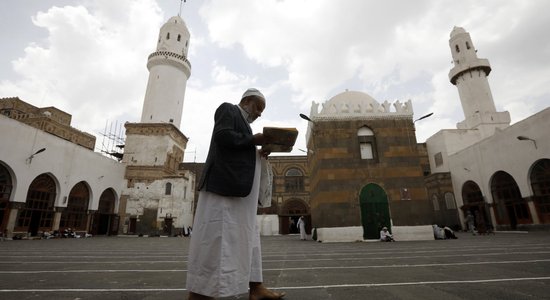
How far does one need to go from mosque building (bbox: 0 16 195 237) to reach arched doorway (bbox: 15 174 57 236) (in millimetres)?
55

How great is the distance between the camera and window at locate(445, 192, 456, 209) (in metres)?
22.5

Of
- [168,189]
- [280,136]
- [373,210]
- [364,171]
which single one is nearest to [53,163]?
[168,189]

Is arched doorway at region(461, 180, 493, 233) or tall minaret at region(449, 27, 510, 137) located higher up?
tall minaret at region(449, 27, 510, 137)

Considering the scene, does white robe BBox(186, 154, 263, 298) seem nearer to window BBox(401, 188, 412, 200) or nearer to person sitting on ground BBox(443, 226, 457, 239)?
window BBox(401, 188, 412, 200)

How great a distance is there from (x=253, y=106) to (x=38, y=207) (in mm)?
22392

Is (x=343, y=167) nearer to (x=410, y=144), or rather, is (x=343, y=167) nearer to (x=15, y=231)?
(x=410, y=144)

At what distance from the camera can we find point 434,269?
3.91m

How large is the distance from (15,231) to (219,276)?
70.4ft

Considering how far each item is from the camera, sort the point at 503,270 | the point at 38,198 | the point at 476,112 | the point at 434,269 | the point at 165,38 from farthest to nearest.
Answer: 1. the point at 165,38
2. the point at 476,112
3. the point at 38,198
4. the point at 434,269
5. the point at 503,270

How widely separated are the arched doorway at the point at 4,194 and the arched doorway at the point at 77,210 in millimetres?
4158

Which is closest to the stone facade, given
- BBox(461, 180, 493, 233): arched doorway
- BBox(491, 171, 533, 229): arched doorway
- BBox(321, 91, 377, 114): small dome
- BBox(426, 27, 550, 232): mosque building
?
BBox(321, 91, 377, 114): small dome

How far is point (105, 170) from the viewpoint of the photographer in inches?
941

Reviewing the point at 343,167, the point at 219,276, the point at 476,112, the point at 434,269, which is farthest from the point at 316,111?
the point at 476,112

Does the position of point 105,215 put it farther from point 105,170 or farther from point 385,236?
point 385,236
